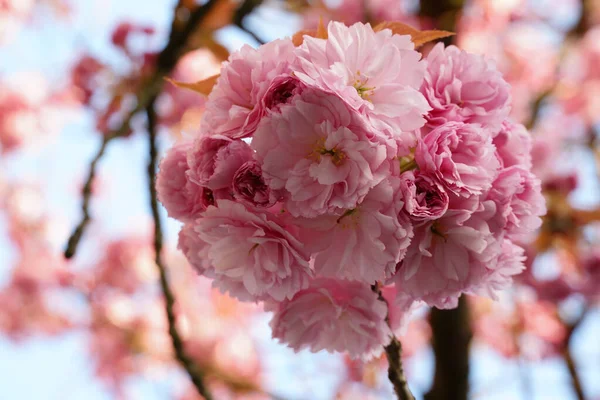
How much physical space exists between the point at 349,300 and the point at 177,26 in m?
0.71

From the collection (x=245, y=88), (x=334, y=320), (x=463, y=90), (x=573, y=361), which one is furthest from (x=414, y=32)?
(x=573, y=361)

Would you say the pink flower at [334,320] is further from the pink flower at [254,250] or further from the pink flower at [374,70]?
the pink flower at [374,70]

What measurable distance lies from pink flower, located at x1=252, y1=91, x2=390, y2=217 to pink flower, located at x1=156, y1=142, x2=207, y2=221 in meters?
0.10

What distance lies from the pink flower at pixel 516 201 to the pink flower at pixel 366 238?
0.31 feet

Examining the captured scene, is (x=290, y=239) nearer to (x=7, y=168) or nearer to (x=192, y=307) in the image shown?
(x=192, y=307)

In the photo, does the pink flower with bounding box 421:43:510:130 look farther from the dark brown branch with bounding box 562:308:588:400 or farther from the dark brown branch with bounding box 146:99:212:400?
the dark brown branch with bounding box 562:308:588:400

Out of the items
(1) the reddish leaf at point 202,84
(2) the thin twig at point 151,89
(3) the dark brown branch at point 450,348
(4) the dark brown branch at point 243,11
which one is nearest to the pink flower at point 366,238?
(1) the reddish leaf at point 202,84

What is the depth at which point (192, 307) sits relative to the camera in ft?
11.0

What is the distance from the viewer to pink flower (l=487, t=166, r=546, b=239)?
0.52 meters

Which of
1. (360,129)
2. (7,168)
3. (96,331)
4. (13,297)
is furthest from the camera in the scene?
(7,168)

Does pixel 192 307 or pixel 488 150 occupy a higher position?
pixel 488 150

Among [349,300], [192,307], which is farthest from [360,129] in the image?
[192,307]

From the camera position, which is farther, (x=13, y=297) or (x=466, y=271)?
(x=13, y=297)

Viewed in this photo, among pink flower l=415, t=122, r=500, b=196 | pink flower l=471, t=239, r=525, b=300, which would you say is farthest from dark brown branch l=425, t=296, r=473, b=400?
pink flower l=415, t=122, r=500, b=196
